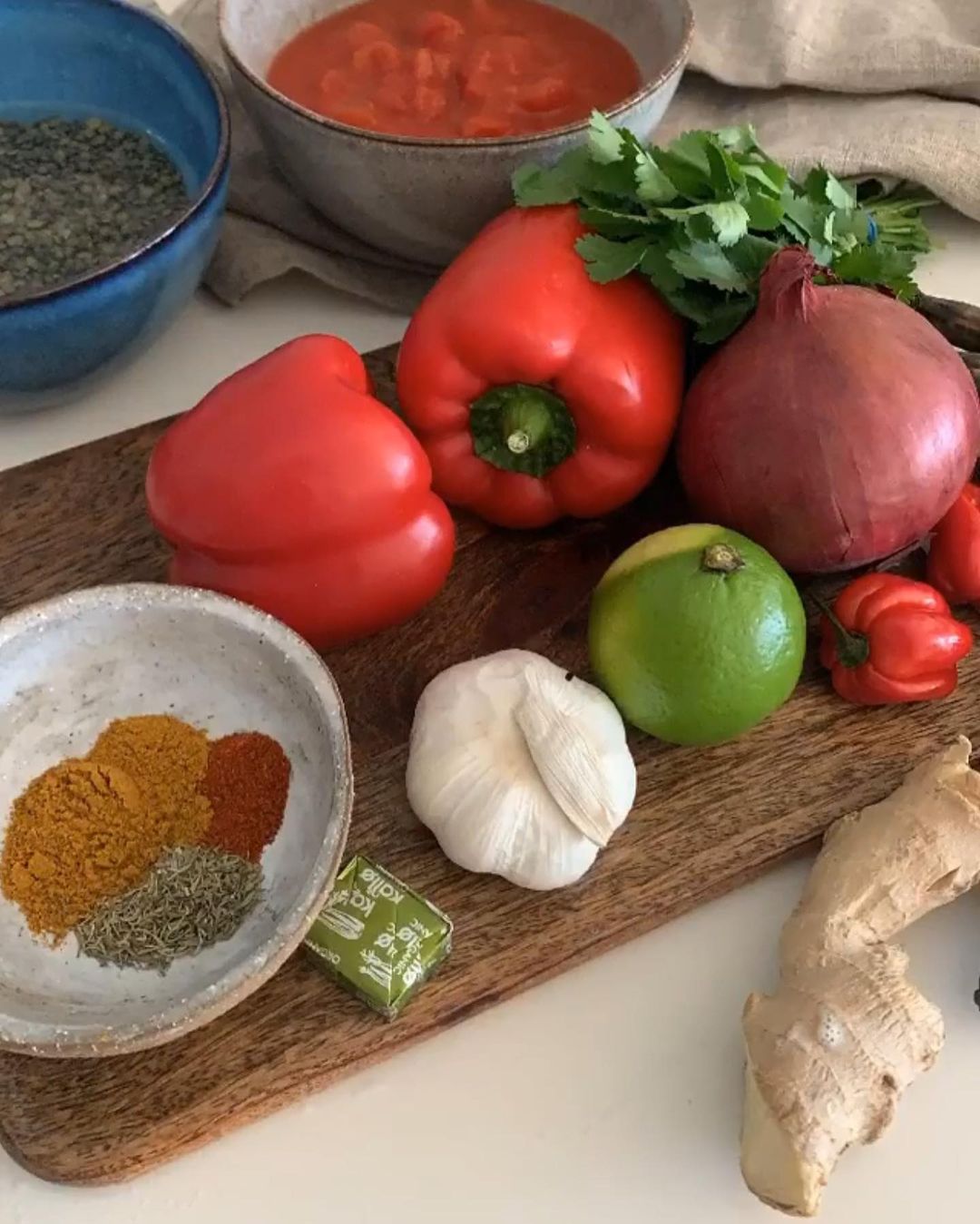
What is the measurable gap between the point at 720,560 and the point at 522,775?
0.56 feet

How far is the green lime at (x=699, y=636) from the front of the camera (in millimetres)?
768

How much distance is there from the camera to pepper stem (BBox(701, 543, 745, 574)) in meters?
0.78

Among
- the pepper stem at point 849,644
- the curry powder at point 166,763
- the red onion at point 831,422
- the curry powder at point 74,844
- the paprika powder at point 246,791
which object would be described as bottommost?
the curry powder at point 74,844

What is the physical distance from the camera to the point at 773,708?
0.82 meters

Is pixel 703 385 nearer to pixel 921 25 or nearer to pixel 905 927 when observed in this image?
pixel 905 927

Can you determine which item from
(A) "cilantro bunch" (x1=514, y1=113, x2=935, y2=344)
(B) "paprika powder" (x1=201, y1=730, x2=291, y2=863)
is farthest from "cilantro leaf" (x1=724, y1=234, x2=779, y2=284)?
(B) "paprika powder" (x1=201, y1=730, x2=291, y2=863)

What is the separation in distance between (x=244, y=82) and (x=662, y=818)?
1.97 ft

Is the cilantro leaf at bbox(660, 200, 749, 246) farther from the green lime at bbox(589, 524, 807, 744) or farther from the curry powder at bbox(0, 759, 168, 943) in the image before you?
the curry powder at bbox(0, 759, 168, 943)

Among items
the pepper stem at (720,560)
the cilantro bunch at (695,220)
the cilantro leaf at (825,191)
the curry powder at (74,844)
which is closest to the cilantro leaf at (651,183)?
the cilantro bunch at (695,220)

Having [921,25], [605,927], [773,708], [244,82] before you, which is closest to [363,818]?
[605,927]

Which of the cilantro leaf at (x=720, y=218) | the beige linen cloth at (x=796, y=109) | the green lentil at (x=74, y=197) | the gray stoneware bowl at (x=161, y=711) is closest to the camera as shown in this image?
the gray stoneware bowl at (x=161, y=711)

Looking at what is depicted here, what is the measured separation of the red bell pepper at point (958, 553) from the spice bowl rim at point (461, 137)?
1.18ft

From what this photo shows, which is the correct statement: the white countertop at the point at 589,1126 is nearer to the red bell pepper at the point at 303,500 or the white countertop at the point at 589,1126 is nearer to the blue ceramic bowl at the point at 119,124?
the red bell pepper at the point at 303,500

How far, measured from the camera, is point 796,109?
1156mm
